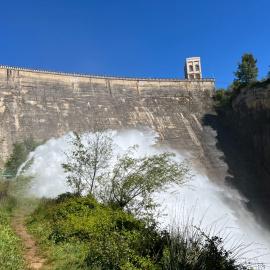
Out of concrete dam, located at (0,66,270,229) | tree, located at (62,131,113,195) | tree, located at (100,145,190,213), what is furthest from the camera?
concrete dam, located at (0,66,270,229)

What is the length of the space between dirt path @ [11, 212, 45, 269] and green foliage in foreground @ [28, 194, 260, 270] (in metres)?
0.25

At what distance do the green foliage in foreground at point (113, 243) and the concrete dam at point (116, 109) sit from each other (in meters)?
18.0

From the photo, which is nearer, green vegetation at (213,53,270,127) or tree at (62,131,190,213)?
tree at (62,131,190,213)

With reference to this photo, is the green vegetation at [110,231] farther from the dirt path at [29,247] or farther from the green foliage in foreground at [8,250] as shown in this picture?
the dirt path at [29,247]

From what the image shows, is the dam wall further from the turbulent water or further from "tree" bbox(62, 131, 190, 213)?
"tree" bbox(62, 131, 190, 213)

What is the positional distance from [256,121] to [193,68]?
17668 mm

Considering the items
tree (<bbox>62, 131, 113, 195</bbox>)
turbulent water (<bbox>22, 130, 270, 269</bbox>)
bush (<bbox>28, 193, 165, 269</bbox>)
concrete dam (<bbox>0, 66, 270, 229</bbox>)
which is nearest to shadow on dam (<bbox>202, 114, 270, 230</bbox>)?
concrete dam (<bbox>0, 66, 270, 229</bbox>)

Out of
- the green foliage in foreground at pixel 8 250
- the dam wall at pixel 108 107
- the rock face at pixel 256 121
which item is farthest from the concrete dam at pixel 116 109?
the green foliage in foreground at pixel 8 250

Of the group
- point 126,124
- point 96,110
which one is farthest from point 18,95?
point 126,124

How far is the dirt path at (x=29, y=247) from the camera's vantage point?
5.79 m

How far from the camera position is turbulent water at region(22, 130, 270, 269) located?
1698 cm

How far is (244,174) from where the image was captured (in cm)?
2570

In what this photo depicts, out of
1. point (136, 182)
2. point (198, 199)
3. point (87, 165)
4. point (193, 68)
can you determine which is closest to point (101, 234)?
point (136, 182)

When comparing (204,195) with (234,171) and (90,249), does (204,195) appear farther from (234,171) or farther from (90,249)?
(90,249)
